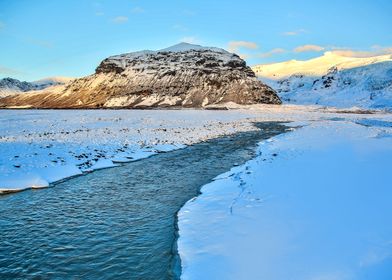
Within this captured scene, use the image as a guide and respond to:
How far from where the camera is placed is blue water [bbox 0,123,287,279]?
31.3ft

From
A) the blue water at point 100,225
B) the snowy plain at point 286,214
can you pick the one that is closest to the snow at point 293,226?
the snowy plain at point 286,214

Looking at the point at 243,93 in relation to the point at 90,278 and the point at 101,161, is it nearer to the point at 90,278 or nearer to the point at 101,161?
the point at 101,161

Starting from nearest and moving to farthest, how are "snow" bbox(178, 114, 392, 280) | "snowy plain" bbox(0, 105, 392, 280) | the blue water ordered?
"snow" bbox(178, 114, 392, 280) < "snowy plain" bbox(0, 105, 392, 280) < the blue water

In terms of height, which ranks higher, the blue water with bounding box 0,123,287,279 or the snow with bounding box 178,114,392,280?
the snow with bounding box 178,114,392,280

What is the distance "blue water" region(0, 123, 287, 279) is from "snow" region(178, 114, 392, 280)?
0.93 metres

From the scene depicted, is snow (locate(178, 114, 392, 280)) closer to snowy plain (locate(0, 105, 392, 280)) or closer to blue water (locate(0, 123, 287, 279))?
snowy plain (locate(0, 105, 392, 280))

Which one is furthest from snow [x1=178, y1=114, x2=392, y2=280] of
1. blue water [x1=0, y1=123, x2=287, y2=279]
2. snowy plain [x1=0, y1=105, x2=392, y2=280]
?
blue water [x1=0, y1=123, x2=287, y2=279]

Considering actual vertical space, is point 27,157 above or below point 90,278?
above

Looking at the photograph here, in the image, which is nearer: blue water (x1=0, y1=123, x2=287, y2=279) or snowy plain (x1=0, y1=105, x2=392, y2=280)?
snowy plain (x1=0, y1=105, x2=392, y2=280)

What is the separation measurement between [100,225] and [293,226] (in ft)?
21.2

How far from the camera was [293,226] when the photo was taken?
1033 cm

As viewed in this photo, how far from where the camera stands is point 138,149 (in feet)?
94.7

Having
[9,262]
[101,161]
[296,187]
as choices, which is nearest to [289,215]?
[296,187]

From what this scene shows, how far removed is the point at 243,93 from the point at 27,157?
158197 mm
